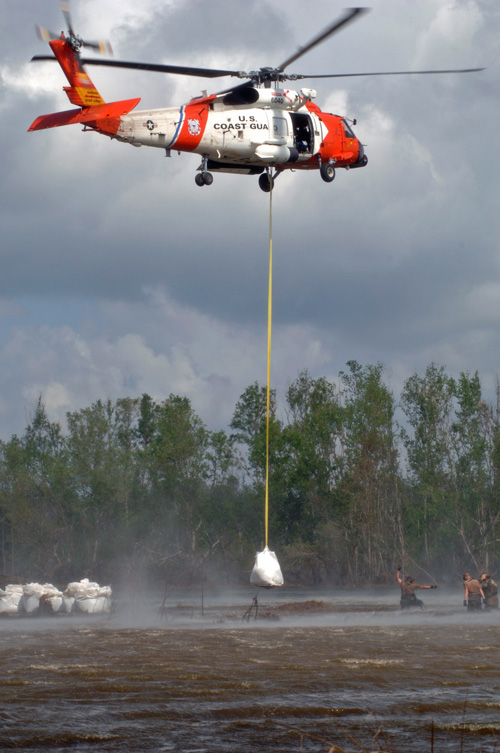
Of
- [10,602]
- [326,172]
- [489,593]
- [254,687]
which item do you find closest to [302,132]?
[326,172]

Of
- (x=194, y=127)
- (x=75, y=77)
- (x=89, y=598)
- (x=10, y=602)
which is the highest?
(x=75, y=77)

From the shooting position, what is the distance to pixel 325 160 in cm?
1873

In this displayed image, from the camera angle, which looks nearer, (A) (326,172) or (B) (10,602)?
(A) (326,172)

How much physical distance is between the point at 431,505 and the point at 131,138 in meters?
45.3

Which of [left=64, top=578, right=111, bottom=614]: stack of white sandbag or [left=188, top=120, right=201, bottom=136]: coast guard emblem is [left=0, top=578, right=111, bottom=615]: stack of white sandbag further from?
[left=188, top=120, right=201, bottom=136]: coast guard emblem

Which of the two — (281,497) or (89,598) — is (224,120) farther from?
(281,497)

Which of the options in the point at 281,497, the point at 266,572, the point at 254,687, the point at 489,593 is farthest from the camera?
the point at 281,497

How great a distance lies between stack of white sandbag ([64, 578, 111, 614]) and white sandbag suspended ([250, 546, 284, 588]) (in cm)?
1492

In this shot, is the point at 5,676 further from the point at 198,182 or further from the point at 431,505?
the point at 431,505

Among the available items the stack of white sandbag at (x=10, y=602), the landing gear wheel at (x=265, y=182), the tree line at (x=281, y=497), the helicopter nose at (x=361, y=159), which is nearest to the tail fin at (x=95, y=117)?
the landing gear wheel at (x=265, y=182)

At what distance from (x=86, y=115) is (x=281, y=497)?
47.6m

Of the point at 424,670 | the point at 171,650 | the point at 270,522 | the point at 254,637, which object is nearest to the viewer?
the point at 424,670

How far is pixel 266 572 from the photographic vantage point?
14.0 metres

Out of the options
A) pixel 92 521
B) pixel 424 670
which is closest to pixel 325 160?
pixel 424 670
